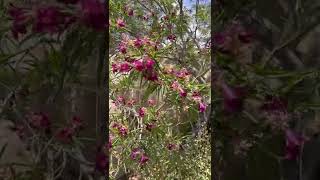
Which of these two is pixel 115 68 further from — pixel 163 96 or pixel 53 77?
pixel 53 77

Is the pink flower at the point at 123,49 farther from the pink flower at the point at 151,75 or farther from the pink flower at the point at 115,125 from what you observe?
the pink flower at the point at 115,125

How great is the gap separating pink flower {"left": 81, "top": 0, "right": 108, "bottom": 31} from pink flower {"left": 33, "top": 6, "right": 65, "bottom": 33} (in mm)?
42

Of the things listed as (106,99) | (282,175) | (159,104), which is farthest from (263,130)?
(159,104)

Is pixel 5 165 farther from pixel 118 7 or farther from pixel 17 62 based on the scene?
pixel 118 7

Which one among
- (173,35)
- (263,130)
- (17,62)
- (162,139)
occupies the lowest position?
(162,139)

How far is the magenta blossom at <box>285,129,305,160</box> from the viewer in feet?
2.75

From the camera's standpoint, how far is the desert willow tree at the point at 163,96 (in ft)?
6.51

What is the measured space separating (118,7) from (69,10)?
1.41 m

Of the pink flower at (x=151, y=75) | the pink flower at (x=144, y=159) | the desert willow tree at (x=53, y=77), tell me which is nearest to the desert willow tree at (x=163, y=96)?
the pink flower at (x=144, y=159)

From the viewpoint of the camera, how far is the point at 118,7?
2.21 m

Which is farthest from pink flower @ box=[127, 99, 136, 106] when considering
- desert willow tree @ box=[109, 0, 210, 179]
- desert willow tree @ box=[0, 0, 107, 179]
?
desert willow tree @ box=[0, 0, 107, 179]

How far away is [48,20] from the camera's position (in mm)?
820

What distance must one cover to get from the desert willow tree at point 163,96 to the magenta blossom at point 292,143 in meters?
1.10

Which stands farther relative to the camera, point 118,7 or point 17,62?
point 118,7
